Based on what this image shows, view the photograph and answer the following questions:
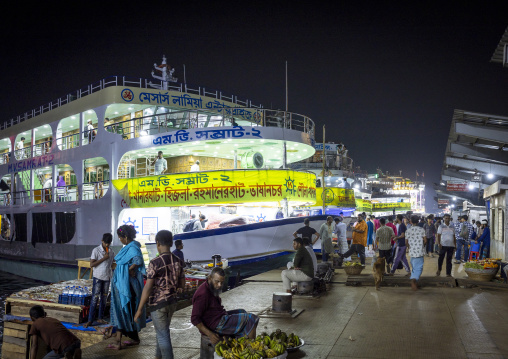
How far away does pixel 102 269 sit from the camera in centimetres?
759

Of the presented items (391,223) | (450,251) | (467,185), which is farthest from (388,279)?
(467,185)

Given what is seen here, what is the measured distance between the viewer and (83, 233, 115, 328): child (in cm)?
750

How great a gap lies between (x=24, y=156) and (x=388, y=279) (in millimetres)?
22539

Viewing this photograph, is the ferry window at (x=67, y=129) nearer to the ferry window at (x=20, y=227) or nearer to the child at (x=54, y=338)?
the ferry window at (x=20, y=227)

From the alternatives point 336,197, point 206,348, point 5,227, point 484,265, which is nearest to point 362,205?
point 336,197

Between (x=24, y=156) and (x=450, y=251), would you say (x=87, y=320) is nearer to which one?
(x=450, y=251)

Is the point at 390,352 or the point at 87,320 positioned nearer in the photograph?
the point at 390,352

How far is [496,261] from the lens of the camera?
11242 millimetres

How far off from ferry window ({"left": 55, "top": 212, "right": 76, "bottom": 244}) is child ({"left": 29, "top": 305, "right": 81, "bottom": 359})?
1429 centimetres

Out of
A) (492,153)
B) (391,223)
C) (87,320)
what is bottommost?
(87,320)

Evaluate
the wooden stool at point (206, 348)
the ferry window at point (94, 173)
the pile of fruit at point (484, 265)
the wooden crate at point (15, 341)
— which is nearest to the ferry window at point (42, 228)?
the ferry window at point (94, 173)

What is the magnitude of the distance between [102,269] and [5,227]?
835 inches

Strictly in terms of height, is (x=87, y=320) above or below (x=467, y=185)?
below

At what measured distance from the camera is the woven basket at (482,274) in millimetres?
10586
